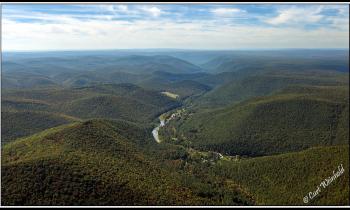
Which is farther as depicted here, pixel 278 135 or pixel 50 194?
pixel 278 135

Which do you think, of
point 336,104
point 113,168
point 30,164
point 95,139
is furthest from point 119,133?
point 336,104

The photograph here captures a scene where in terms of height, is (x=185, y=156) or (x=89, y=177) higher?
(x=89, y=177)

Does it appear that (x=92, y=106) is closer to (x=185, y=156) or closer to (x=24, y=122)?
(x=24, y=122)

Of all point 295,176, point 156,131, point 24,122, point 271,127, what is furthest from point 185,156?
point 24,122

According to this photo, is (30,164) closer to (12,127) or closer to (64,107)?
(12,127)

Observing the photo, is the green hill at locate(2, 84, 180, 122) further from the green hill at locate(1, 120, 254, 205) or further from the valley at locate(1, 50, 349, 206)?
the green hill at locate(1, 120, 254, 205)

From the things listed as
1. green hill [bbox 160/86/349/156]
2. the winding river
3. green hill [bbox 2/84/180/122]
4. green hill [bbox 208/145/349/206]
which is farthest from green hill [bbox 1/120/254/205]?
green hill [bbox 2/84/180/122]
